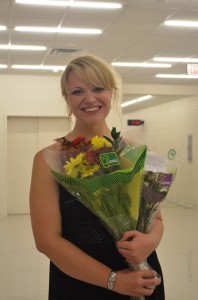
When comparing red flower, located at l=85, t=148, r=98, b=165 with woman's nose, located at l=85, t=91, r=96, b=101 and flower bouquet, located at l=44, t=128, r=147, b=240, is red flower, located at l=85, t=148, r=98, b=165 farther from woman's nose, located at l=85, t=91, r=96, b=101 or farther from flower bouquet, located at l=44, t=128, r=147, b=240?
woman's nose, located at l=85, t=91, r=96, b=101

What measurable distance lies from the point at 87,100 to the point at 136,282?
2.03 ft

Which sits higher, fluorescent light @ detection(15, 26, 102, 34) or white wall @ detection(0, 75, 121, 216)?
fluorescent light @ detection(15, 26, 102, 34)

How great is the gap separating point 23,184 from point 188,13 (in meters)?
6.80

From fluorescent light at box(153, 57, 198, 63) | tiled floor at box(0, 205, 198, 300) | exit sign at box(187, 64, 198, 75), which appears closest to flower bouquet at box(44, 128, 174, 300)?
tiled floor at box(0, 205, 198, 300)

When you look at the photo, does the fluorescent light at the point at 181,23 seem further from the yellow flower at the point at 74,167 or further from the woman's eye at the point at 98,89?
the yellow flower at the point at 74,167

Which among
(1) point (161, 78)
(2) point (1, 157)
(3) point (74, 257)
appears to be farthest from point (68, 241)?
(1) point (161, 78)

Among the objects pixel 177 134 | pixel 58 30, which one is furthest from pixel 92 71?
pixel 177 134

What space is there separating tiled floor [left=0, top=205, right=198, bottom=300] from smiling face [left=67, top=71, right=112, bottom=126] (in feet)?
12.0

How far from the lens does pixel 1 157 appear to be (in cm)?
1195

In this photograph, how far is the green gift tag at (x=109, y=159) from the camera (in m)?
1.23

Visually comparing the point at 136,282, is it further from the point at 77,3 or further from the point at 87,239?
the point at 77,3

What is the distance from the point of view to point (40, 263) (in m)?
6.47

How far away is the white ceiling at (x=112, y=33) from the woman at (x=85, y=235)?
5270 mm

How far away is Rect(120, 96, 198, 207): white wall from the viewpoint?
4.69 ft
